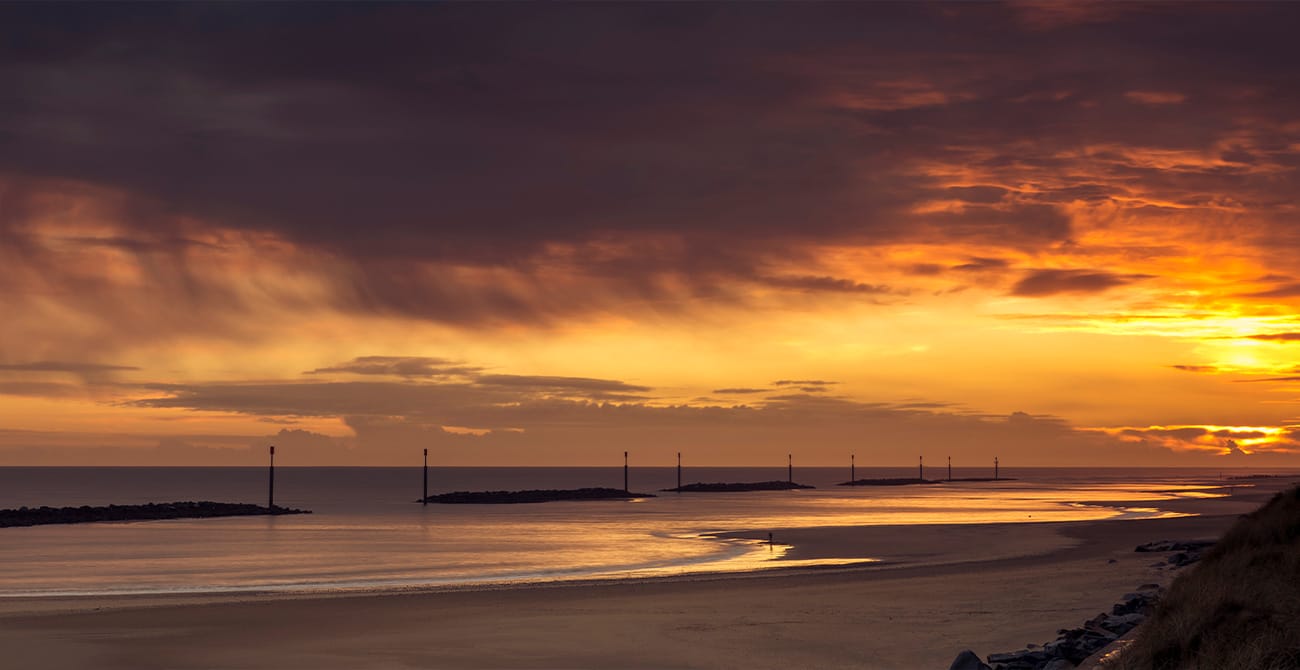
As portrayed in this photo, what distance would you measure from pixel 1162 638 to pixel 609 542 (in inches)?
1886

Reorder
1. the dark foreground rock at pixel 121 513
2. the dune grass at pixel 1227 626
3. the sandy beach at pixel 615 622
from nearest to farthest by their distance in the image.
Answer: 1. the dune grass at pixel 1227 626
2. the sandy beach at pixel 615 622
3. the dark foreground rock at pixel 121 513

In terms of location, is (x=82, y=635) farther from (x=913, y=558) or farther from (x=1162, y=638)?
(x=913, y=558)

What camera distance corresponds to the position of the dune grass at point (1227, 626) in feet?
46.9

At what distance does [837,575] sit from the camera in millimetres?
39688

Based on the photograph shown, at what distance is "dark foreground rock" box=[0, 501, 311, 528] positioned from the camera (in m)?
87.0

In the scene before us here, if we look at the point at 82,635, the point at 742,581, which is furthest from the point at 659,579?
the point at 82,635

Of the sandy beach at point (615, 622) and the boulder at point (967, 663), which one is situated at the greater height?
the boulder at point (967, 663)

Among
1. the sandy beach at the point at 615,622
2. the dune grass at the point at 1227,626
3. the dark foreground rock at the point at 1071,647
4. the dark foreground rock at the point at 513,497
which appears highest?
the dune grass at the point at 1227,626

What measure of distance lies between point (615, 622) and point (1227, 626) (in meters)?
15.2

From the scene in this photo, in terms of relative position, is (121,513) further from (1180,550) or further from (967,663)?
(967,663)

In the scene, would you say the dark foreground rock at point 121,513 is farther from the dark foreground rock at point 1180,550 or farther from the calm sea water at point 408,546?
the dark foreground rock at point 1180,550

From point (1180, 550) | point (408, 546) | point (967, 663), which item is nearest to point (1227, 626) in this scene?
point (967, 663)

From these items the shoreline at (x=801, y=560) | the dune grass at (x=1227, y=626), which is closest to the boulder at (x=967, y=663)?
the dune grass at (x=1227, y=626)

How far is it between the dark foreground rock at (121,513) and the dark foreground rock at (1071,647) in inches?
3138
